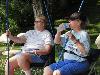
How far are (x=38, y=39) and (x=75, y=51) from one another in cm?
86

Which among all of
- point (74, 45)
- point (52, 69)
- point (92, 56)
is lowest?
point (52, 69)

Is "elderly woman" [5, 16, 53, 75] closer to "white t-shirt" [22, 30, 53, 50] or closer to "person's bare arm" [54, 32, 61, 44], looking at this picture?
"white t-shirt" [22, 30, 53, 50]

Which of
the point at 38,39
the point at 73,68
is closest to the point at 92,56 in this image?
the point at 73,68

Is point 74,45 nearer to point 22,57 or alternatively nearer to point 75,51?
point 75,51

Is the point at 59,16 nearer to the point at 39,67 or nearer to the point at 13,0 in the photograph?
the point at 13,0

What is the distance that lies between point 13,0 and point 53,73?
834cm

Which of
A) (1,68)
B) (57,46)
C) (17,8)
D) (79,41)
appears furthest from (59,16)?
(79,41)

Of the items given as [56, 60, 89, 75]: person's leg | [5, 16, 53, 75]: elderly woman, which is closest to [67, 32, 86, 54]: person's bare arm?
[56, 60, 89, 75]: person's leg

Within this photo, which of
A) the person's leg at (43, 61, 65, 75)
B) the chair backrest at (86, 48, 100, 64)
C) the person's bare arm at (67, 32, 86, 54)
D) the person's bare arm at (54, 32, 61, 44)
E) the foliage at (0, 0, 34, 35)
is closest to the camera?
the person's bare arm at (67, 32, 86, 54)

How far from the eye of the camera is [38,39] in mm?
6242

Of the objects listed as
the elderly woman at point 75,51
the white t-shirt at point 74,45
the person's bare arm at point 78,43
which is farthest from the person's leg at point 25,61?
the person's bare arm at point 78,43

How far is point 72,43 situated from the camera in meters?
5.67

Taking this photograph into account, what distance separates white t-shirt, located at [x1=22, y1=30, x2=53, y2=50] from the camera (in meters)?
6.15

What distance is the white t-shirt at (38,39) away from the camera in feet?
20.2
